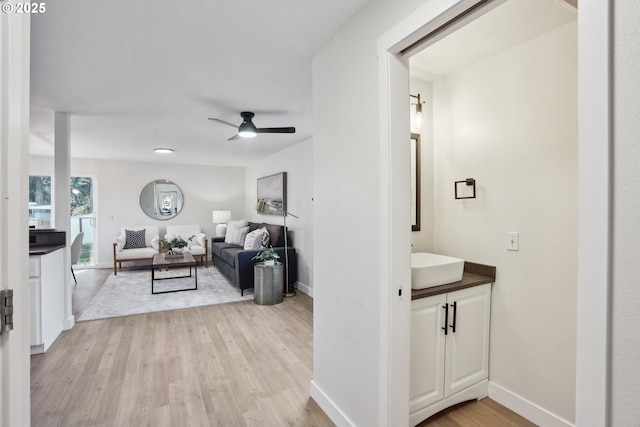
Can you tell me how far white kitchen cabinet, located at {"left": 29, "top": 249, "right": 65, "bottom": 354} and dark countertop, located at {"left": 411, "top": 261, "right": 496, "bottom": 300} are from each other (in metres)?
3.19

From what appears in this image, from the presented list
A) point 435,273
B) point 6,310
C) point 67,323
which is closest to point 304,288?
point 67,323

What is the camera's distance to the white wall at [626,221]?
2.27ft

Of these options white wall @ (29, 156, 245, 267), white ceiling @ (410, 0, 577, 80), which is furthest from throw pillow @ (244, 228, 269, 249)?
white ceiling @ (410, 0, 577, 80)

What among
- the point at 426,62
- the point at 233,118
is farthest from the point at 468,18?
the point at 233,118

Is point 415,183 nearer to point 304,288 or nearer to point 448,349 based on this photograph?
point 448,349

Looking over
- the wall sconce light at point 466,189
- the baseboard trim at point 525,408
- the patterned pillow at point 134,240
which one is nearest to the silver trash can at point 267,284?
the wall sconce light at point 466,189

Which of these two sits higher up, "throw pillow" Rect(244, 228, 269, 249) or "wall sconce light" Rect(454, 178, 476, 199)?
"wall sconce light" Rect(454, 178, 476, 199)

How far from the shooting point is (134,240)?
6414mm

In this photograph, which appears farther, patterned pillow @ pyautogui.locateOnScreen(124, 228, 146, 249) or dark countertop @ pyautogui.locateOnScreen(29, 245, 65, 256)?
patterned pillow @ pyautogui.locateOnScreen(124, 228, 146, 249)

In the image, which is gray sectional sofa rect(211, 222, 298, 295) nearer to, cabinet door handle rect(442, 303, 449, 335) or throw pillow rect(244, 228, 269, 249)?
throw pillow rect(244, 228, 269, 249)

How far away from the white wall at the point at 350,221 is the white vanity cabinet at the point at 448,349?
0.32 meters

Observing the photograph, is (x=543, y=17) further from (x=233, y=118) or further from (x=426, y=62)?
(x=233, y=118)

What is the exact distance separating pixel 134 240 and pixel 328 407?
595cm

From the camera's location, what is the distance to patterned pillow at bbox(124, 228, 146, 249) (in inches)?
250
